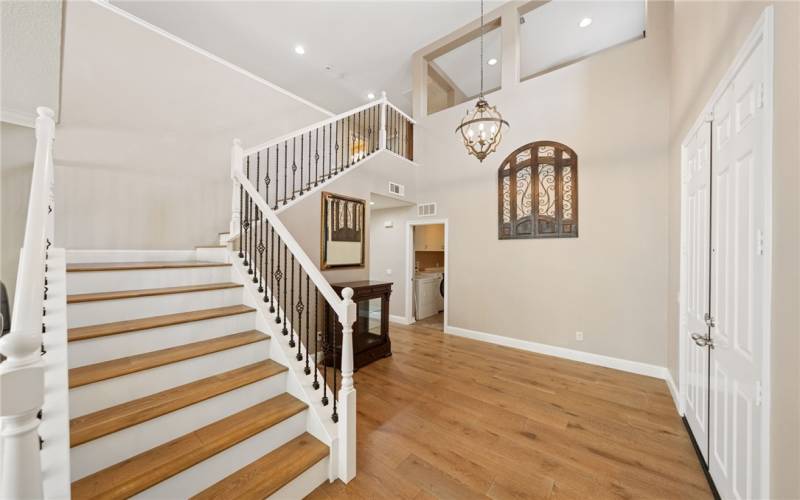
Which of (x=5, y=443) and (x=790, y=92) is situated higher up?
(x=790, y=92)

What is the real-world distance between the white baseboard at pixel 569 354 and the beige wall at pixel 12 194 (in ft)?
17.1

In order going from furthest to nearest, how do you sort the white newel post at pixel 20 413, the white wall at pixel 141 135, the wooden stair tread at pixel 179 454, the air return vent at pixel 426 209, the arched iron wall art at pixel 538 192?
the air return vent at pixel 426 209
the arched iron wall art at pixel 538 192
the white wall at pixel 141 135
the wooden stair tread at pixel 179 454
the white newel post at pixel 20 413

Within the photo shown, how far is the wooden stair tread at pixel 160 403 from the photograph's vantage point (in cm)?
133

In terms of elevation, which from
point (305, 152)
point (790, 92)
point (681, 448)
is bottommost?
point (681, 448)

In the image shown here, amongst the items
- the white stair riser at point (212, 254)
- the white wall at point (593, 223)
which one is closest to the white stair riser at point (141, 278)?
the white stair riser at point (212, 254)

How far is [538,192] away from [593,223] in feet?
2.79

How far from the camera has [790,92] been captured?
3.58ft

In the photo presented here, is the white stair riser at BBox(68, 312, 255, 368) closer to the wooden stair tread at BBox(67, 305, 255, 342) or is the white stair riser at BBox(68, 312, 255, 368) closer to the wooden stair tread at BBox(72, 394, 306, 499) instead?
the wooden stair tread at BBox(67, 305, 255, 342)

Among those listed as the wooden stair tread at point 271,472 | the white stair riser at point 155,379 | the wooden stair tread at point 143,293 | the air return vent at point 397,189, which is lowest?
the wooden stair tread at point 271,472

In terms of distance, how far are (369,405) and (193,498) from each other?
5.04 feet

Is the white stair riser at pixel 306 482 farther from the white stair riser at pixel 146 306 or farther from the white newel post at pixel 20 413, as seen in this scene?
the white stair riser at pixel 146 306

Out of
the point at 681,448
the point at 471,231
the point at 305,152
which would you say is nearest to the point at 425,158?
the point at 471,231

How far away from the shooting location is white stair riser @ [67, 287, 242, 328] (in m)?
1.79

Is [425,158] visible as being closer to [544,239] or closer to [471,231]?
[471,231]
